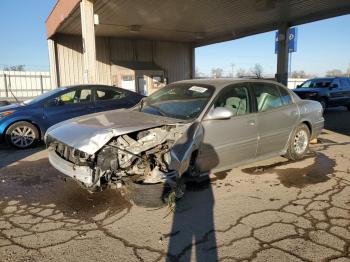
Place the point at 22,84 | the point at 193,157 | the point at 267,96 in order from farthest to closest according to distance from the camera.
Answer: the point at 22,84 < the point at 267,96 < the point at 193,157

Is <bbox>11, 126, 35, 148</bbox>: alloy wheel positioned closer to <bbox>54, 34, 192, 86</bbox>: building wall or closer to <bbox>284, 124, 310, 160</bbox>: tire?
<bbox>284, 124, 310, 160</bbox>: tire

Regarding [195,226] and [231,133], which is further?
[231,133]

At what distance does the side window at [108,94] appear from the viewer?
8242mm

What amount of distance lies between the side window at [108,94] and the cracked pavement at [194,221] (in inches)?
130

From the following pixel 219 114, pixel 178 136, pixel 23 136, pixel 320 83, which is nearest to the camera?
pixel 178 136

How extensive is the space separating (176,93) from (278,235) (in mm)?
2839

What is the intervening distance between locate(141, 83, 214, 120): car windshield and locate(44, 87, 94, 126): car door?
295 cm

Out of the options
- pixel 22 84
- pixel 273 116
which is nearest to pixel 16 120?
→ pixel 273 116

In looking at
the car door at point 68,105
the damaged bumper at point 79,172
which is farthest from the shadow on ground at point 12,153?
the damaged bumper at point 79,172

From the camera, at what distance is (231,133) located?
4.71 meters

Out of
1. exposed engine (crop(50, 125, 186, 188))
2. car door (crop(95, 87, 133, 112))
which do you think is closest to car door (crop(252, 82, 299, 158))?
exposed engine (crop(50, 125, 186, 188))

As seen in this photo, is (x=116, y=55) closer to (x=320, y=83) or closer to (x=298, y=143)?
(x=320, y=83)

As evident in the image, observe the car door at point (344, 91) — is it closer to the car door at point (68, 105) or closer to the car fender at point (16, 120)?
the car door at point (68, 105)

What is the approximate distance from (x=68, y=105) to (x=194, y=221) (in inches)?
212
